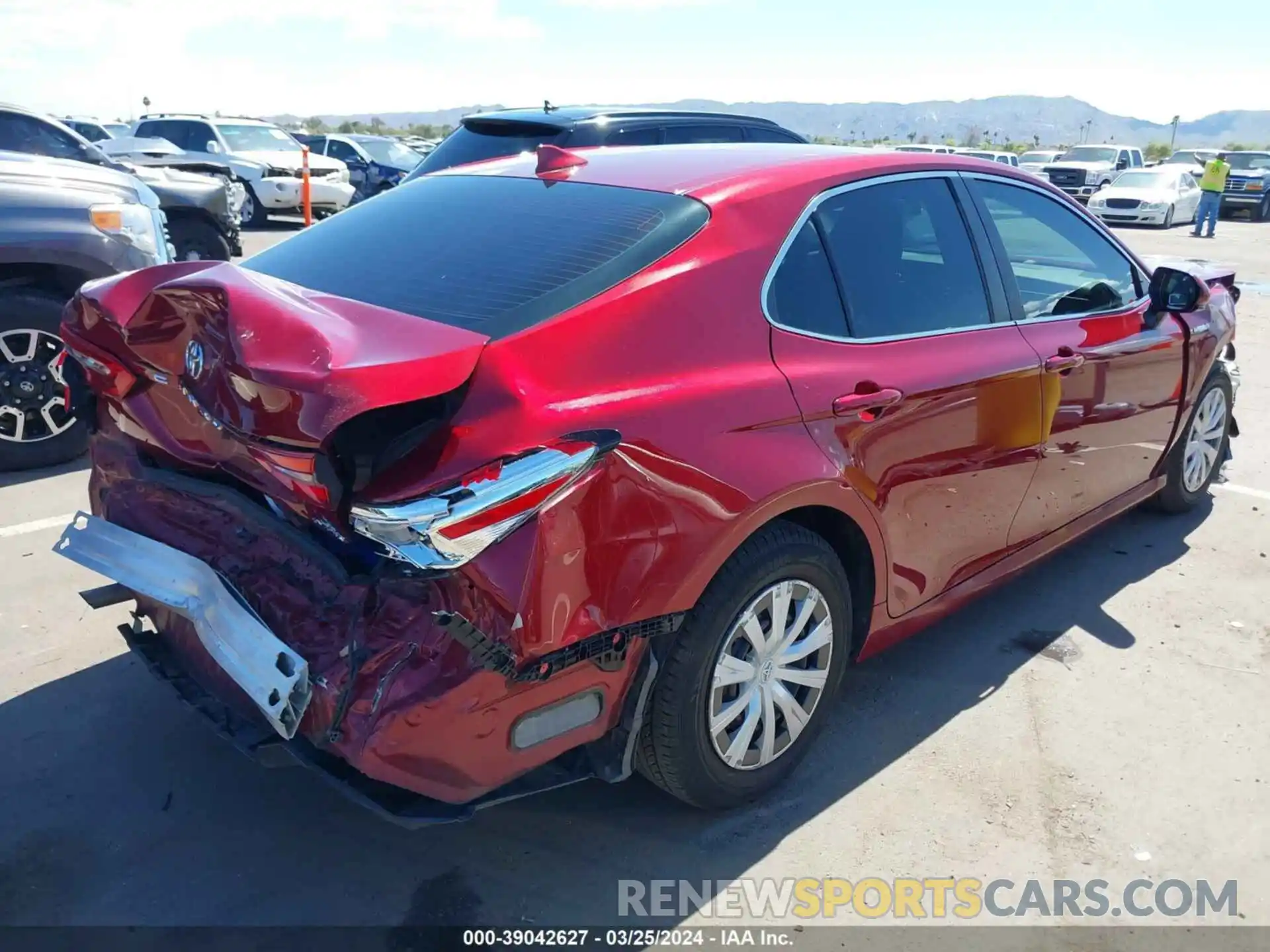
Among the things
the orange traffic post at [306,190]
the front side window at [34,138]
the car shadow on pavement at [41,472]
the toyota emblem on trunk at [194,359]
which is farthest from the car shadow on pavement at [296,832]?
the orange traffic post at [306,190]

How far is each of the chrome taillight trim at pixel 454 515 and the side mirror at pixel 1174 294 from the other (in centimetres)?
322

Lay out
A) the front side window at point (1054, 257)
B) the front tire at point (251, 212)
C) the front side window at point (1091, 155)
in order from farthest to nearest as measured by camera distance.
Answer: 1. the front side window at point (1091, 155)
2. the front tire at point (251, 212)
3. the front side window at point (1054, 257)

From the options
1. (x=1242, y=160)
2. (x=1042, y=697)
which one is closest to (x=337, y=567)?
(x=1042, y=697)

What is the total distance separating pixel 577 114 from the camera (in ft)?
24.8

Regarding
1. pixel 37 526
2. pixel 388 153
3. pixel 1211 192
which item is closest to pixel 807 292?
pixel 37 526

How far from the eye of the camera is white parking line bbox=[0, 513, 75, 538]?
Answer: 4.77 metres

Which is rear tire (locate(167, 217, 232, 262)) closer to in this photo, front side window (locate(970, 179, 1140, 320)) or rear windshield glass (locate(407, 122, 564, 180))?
rear windshield glass (locate(407, 122, 564, 180))

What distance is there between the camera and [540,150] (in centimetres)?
338

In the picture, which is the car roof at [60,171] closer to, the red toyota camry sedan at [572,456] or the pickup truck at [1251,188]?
the red toyota camry sedan at [572,456]

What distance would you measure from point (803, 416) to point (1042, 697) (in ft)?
5.25

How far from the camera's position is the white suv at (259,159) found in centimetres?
1684

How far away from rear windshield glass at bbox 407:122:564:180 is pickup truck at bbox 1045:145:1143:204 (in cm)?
2346

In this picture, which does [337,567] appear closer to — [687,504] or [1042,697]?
[687,504]

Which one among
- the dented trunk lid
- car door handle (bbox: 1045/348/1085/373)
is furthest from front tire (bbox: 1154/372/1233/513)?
the dented trunk lid
